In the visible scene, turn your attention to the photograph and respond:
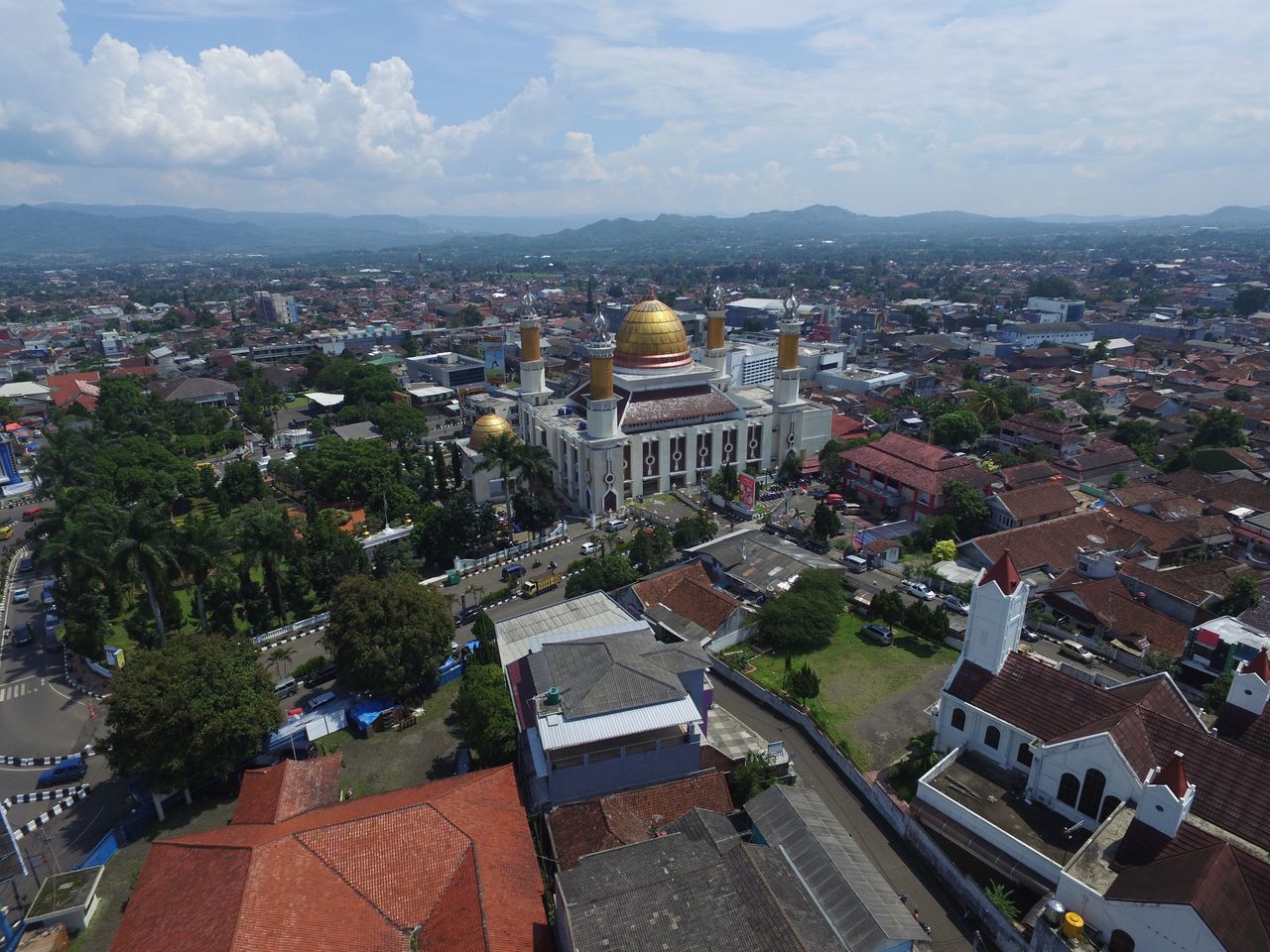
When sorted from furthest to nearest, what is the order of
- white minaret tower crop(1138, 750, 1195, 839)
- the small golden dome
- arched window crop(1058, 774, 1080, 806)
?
the small golden dome, arched window crop(1058, 774, 1080, 806), white minaret tower crop(1138, 750, 1195, 839)

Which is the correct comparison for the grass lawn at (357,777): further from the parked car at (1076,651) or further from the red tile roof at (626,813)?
the parked car at (1076,651)

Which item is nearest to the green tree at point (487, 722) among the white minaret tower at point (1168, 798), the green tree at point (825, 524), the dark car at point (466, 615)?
the dark car at point (466, 615)

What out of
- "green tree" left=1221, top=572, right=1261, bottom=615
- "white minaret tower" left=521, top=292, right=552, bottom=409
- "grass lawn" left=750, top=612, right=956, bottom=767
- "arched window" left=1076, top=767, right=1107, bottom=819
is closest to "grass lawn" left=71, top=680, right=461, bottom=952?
"grass lawn" left=750, top=612, right=956, bottom=767

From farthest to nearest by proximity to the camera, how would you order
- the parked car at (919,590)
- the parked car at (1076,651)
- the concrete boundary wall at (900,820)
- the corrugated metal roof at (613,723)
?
the parked car at (919,590) < the parked car at (1076,651) < the corrugated metal roof at (613,723) < the concrete boundary wall at (900,820)

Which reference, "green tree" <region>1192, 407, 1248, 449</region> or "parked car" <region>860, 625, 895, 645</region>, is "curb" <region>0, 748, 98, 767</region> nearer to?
"parked car" <region>860, 625, 895, 645</region>

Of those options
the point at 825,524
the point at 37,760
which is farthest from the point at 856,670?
the point at 37,760

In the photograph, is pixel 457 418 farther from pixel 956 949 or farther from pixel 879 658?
pixel 956 949
